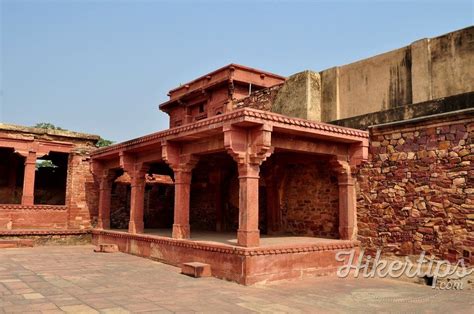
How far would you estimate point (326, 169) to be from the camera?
31.8 ft

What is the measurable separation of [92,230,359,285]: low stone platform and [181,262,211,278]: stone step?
107 mm

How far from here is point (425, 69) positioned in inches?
333

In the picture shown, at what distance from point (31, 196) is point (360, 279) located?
11.8 metres

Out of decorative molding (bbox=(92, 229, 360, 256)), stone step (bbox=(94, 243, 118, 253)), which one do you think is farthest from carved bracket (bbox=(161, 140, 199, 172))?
stone step (bbox=(94, 243, 118, 253))

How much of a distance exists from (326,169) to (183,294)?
491 centimetres

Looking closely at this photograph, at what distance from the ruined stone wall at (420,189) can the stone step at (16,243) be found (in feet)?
33.1

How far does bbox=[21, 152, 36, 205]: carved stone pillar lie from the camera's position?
1453 centimetres

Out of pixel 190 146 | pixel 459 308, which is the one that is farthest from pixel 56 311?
pixel 459 308

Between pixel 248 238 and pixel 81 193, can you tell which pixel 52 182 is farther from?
pixel 248 238

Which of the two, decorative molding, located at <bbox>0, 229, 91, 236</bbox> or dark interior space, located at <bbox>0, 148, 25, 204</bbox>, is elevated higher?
dark interior space, located at <bbox>0, 148, 25, 204</bbox>

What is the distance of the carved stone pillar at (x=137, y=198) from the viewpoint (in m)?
11.0

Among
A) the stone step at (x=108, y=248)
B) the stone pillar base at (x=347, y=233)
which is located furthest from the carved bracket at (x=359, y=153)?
the stone step at (x=108, y=248)

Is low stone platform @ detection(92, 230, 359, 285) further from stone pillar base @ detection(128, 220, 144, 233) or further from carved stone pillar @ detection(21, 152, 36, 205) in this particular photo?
carved stone pillar @ detection(21, 152, 36, 205)

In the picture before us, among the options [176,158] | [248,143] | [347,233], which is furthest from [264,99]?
[248,143]
